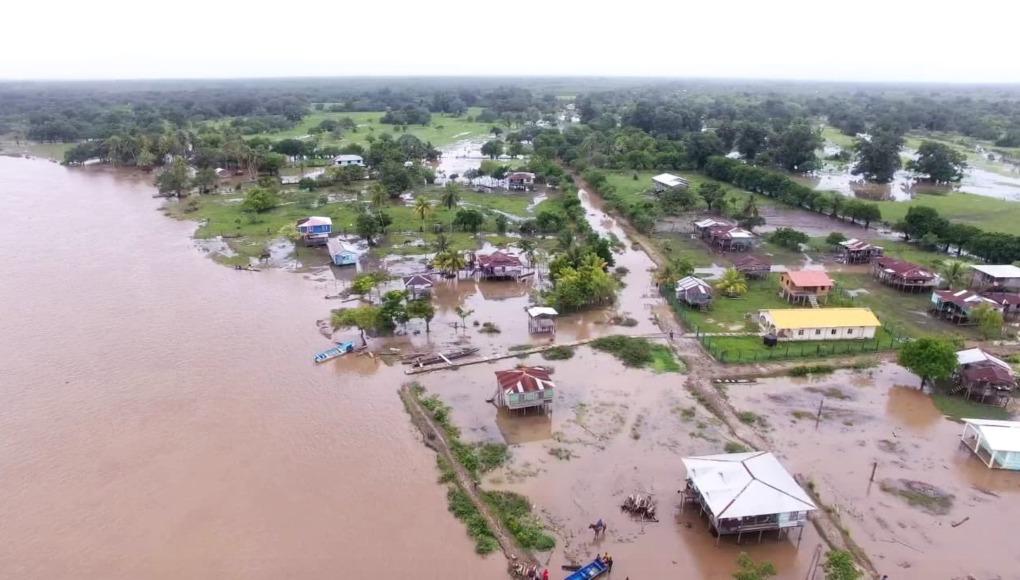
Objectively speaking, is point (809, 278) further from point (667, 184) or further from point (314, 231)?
point (314, 231)

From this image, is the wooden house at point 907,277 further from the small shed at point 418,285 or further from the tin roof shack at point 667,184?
the small shed at point 418,285

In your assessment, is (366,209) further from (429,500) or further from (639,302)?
(429,500)

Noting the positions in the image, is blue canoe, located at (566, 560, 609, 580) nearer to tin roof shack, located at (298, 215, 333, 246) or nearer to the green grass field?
tin roof shack, located at (298, 215, 333, 246)

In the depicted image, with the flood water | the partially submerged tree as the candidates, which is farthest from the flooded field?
the flood water

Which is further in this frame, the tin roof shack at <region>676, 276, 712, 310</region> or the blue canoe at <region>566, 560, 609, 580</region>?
the tin roof shack at <region>676, 276, 712, 310</region>

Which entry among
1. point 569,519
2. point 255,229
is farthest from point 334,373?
point 255,229

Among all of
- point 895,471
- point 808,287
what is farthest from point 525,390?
point 808,287

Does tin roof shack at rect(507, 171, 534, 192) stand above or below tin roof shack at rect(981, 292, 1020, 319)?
above
